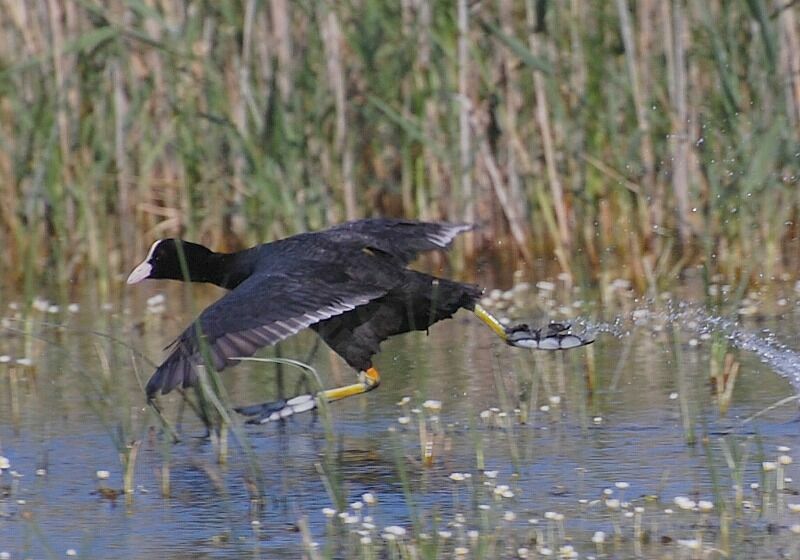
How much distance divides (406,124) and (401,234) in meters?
1.99

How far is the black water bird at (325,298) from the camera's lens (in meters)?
4.80

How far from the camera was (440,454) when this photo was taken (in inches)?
202

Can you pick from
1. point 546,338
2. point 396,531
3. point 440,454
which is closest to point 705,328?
point 546,338

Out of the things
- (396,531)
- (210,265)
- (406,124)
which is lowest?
(396,531)

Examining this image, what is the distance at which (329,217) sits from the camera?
824 cm

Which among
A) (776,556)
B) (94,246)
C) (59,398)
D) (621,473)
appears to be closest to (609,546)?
(776,556)

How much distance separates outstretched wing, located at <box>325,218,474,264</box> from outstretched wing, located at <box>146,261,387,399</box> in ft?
1.25

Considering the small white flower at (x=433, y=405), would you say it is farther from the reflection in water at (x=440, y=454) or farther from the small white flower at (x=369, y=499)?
the small white flower at (x=369, y=499)

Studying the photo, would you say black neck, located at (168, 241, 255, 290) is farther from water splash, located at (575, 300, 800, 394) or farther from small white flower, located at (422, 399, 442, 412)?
water splash, located at (575, 300, 800, 394)

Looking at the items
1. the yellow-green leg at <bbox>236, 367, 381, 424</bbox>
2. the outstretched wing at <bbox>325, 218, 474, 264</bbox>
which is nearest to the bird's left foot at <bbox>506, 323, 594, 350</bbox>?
the outstretched wing at <bbox>325, 218, 474, 264</bbox>

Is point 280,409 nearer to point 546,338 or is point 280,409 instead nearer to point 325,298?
point 325,298

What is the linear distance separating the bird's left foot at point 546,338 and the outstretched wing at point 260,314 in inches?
33.6

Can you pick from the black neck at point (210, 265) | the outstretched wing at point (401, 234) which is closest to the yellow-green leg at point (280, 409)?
the outstretched wing at point (401, 234)

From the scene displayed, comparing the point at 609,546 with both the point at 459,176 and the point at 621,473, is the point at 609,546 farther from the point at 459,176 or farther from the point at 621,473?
the point at 459,176
